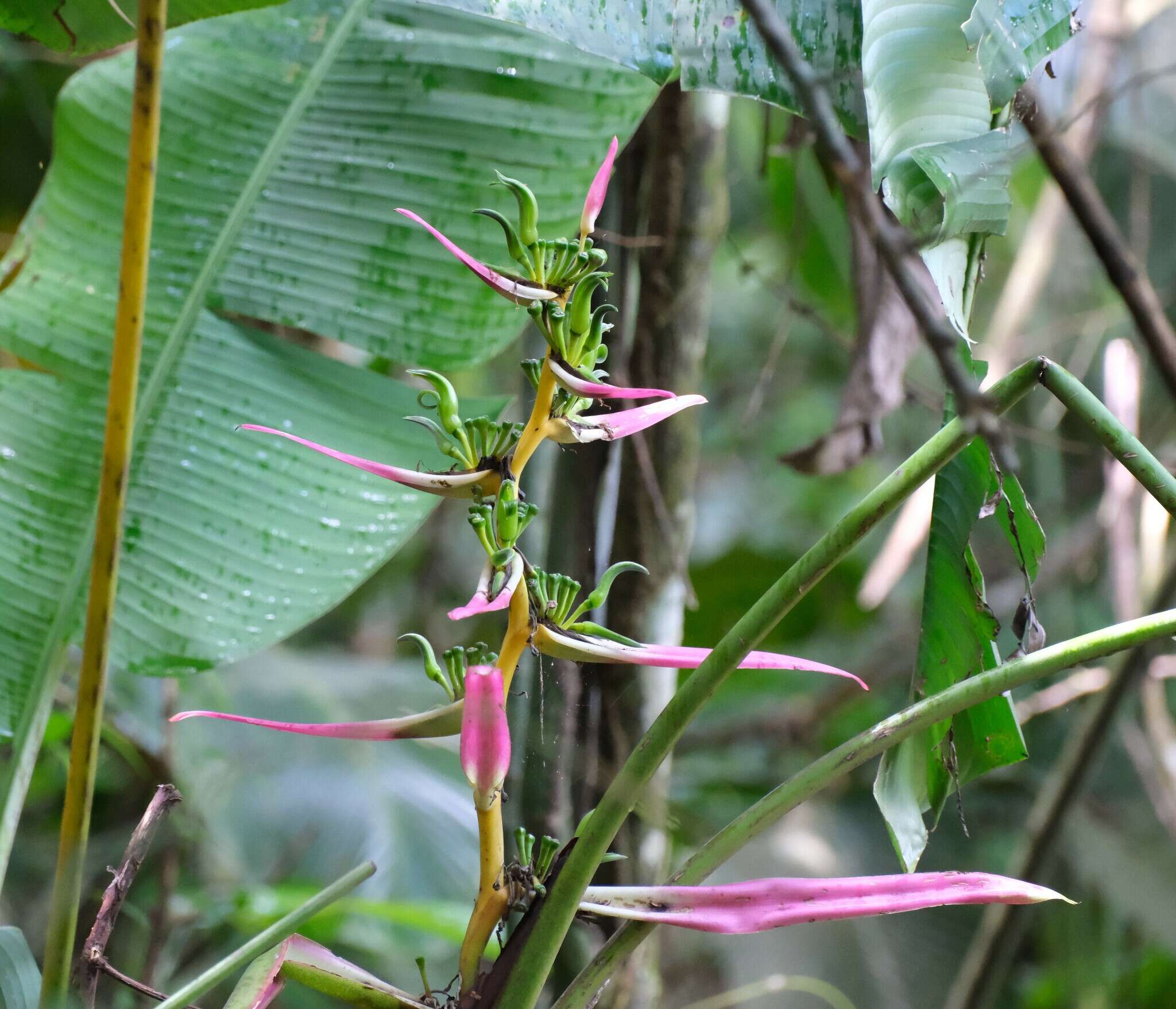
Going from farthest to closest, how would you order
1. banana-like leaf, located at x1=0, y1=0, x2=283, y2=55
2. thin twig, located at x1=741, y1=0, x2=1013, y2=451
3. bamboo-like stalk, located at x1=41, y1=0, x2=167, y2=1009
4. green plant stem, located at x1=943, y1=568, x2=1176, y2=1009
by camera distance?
green plant stem, located at x1=943, y1=568, x2=1176, y2=1009 < banana-like leaf, located at x1=0, y1=0, x2=283, y2=55 < bamboo-like stalk, located at x1=41, y1=0, x2=167, y2=1009 < thin twig, located at x1=741, y1=0, x2=1013, y2=451

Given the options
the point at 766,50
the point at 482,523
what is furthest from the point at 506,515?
the point at 766,50

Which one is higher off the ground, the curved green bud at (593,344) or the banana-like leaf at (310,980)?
the curved green bud at (593,344)

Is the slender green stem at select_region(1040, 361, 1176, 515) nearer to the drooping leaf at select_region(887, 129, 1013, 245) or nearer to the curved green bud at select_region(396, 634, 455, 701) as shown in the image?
the drooping leaf at select_region(887, 129, 1013, 245)

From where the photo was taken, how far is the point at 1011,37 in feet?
1.30

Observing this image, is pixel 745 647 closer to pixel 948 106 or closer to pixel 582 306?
pixel 582 306

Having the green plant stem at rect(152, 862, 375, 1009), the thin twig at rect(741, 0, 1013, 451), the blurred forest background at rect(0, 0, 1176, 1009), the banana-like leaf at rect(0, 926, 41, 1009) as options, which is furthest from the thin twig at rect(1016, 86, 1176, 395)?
the banana-like leaf at rect(0, 926, 41, 1009)

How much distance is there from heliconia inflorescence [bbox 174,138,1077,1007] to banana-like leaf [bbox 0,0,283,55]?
39 cm

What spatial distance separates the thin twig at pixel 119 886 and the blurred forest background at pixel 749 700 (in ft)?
0.47

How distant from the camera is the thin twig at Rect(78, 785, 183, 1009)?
0.37 meters

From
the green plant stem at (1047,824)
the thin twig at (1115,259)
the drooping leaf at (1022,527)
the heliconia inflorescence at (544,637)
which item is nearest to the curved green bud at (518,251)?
the heliconia inflorescence at (544,637)

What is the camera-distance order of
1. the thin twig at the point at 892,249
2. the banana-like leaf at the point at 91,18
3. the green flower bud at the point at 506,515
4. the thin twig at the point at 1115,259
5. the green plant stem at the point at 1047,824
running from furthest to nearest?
the green plant stem at the point at 1047,824
the thin twig at the point at 1115,259
the banana-like leaf at the point at 91,18
the green flower bud at the point at 506,515
the thin twig at the point at 892,249

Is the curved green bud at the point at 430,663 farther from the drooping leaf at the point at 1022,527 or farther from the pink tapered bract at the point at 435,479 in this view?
the drooping leaf at the point at 1022,527

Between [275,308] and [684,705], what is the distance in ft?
1.60

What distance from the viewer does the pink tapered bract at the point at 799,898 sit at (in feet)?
1.02
